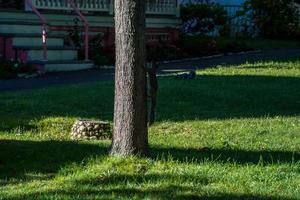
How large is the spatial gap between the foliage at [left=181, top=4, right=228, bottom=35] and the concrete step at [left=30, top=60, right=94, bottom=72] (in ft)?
22.5

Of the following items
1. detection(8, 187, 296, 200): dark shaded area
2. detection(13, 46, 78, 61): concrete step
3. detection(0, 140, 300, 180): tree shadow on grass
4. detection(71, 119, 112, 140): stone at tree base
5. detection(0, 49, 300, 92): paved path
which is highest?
detection(13, 46, 78, 61): concrete step

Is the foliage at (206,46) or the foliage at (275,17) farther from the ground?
the foliage at (275,17)

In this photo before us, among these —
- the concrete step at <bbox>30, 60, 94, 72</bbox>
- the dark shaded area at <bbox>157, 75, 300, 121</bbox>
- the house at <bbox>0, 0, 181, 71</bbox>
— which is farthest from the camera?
the house at <bbox>0, 0, 181, 71</bbox>

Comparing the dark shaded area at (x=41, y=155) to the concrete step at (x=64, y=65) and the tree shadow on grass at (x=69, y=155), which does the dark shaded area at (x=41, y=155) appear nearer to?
the tree shadow on grass at (x=69, y=155)

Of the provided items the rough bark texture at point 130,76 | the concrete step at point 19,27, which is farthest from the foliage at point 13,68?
the rough bark texture at point 130,76

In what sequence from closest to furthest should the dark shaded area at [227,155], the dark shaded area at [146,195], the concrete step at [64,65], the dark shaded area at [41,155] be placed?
the dark shaded area at [146,195]
the dark shaded area at [41,155]
the dark shaded area at [227,155]
the concrete step at [64,65]

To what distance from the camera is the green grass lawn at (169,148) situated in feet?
19.1

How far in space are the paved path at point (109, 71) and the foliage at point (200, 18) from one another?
220cm

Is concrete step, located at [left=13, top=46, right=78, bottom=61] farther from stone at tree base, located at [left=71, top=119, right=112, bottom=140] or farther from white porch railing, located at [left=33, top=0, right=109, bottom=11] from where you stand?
stone at tree base, located at [left=71, top=119, right=112, bottom=140]

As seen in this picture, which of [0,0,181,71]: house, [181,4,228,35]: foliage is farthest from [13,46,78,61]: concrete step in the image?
[181,4,228,35]: foliage

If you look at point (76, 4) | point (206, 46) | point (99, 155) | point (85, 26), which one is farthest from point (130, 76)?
point (206, 46)

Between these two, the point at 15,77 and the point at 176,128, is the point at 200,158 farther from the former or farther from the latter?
the point at 15,77

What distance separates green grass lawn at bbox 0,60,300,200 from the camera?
229 inches

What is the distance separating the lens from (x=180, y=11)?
2350 cm
